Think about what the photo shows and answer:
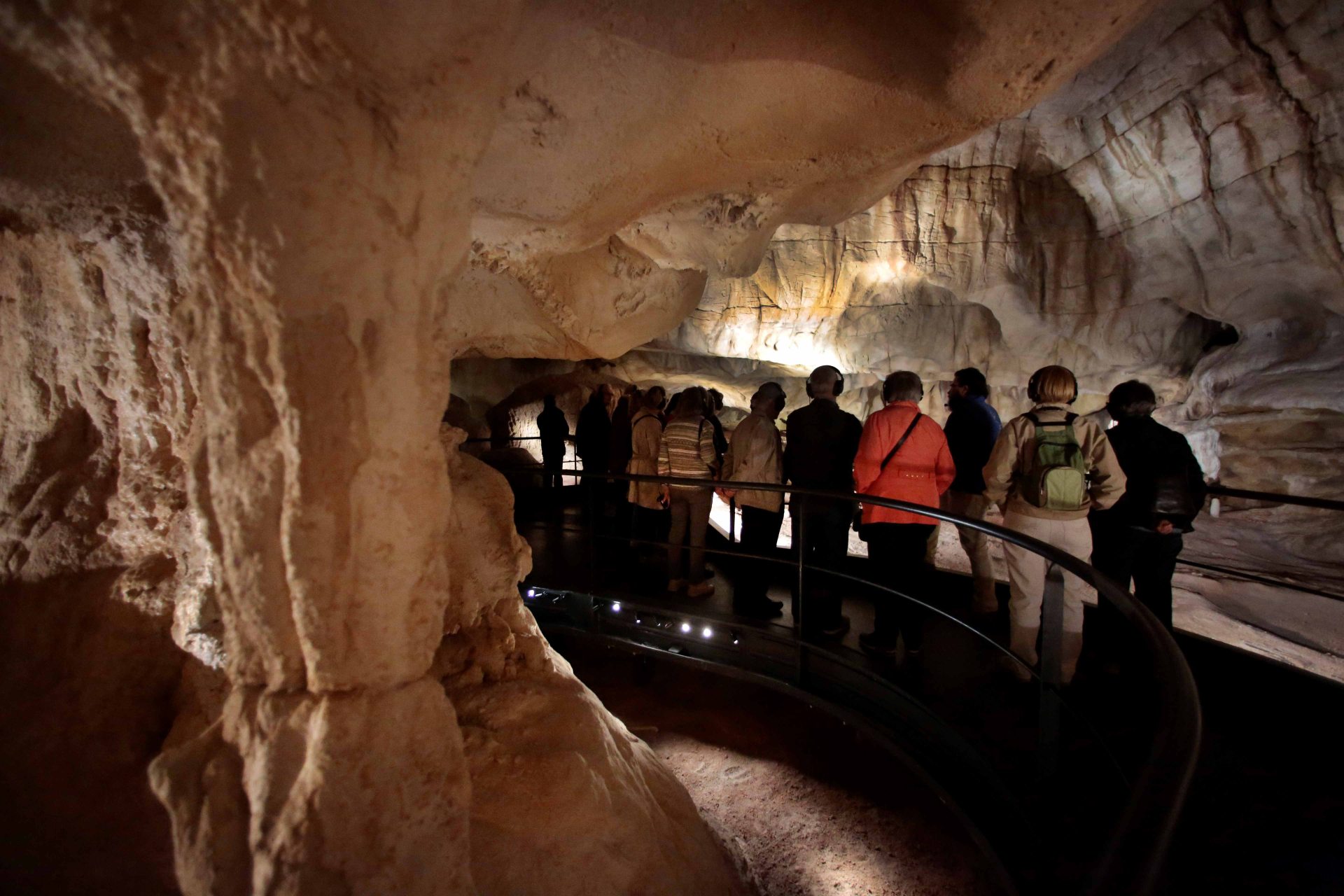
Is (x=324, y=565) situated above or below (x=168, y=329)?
below

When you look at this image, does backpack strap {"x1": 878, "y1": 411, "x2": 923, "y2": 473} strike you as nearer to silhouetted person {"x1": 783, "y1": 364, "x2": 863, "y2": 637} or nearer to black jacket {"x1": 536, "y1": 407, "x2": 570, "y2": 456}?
silhouetted person {"x1": 783, "y1": 364, "x2": 863, "y2": 637}

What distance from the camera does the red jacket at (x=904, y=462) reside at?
3.14 metres

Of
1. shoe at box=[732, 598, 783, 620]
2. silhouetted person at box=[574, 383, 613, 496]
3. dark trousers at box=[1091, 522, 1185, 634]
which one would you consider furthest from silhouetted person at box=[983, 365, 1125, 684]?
silhouetted person at box=[574, 383, 613, 496]

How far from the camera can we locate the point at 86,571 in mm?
1771

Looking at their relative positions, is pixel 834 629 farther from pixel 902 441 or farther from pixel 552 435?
pixel 552 435

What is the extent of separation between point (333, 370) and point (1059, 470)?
269 cm

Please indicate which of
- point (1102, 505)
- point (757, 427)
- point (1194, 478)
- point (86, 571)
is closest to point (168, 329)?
point (86, 571)

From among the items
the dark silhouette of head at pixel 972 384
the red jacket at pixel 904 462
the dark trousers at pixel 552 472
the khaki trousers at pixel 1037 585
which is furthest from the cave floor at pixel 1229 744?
the dark trousers at pixel 552 472

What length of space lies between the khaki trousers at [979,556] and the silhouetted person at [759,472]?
1.02m

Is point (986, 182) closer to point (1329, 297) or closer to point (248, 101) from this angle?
point (1329, 297)

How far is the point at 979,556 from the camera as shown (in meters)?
3.64

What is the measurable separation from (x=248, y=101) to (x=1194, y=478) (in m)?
3.88

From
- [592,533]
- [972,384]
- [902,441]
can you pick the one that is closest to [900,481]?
[902,441]

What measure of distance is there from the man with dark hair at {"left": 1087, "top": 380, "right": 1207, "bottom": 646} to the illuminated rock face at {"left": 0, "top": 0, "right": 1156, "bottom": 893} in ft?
5.77
